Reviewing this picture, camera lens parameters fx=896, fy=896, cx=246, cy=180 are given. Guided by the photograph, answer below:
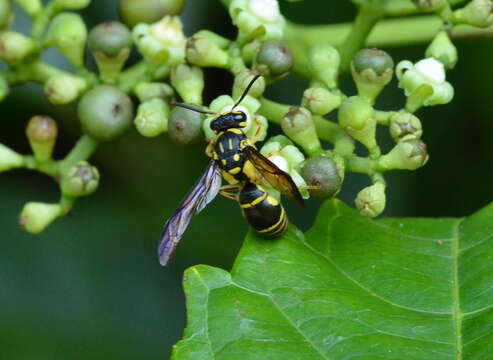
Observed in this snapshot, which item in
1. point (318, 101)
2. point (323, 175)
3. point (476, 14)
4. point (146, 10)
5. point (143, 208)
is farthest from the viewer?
point (143, 208)

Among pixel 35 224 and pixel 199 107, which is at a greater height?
pixel 199 107

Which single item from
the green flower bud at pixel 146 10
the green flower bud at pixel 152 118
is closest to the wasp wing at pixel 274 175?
the green flower bud at pixel 152 118

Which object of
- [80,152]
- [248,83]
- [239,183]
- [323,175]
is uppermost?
[248,83]

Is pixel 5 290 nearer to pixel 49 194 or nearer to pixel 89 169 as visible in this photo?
pixel 49 194

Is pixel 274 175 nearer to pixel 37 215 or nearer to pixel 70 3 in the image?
pixel 37 215

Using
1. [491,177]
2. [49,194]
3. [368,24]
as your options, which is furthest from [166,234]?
[491,177]

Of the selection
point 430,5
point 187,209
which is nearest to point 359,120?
point 430,5
